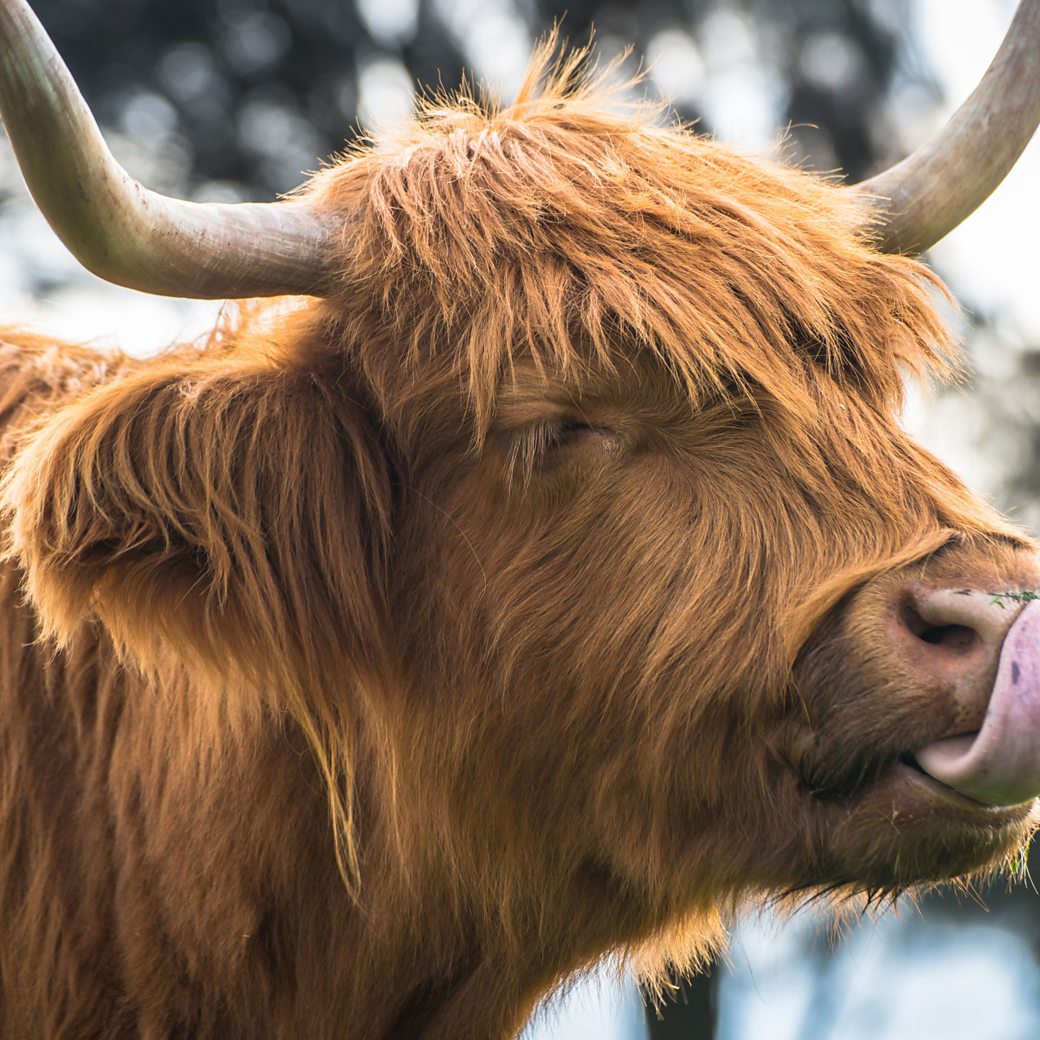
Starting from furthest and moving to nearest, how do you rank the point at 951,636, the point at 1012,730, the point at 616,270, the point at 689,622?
1. the point at 616,270
2. the point at 689,622
3. the point at 951,636
4. the point at 1012,730

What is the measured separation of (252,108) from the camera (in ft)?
29.9

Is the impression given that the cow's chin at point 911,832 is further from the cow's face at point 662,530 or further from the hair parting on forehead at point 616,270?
the hair parting on forehead at point 616,270

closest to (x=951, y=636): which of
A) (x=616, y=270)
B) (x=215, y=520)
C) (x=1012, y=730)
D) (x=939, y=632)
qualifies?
(x=939, y=632)

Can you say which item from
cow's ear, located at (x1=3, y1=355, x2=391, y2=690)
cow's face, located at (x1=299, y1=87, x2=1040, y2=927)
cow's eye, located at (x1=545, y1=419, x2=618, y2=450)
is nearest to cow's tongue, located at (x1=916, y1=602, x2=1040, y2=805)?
cow's face, located at (x1=299, y1=87, x2=1040, y2=927)

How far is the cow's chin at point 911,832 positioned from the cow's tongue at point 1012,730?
0.11m

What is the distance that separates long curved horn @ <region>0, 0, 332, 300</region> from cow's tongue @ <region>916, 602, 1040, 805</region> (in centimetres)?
144

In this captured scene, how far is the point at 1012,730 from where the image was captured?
1.95 metres

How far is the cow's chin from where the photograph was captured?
2.16 metres

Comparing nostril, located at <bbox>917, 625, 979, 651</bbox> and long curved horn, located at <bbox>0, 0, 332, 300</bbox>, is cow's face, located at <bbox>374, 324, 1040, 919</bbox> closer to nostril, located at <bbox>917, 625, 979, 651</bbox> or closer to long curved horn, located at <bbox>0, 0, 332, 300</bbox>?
nostril, located at <bbox>917, 625, 979, 651</bbox>

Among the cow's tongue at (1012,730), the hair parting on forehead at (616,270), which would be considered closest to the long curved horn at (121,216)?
the hair parting on forehead at (616,270)

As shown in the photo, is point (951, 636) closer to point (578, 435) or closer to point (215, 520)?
point (578, 435)

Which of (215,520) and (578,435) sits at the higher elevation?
(578,435)

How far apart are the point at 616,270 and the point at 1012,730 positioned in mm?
1082

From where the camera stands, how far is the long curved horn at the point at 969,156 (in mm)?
2908
